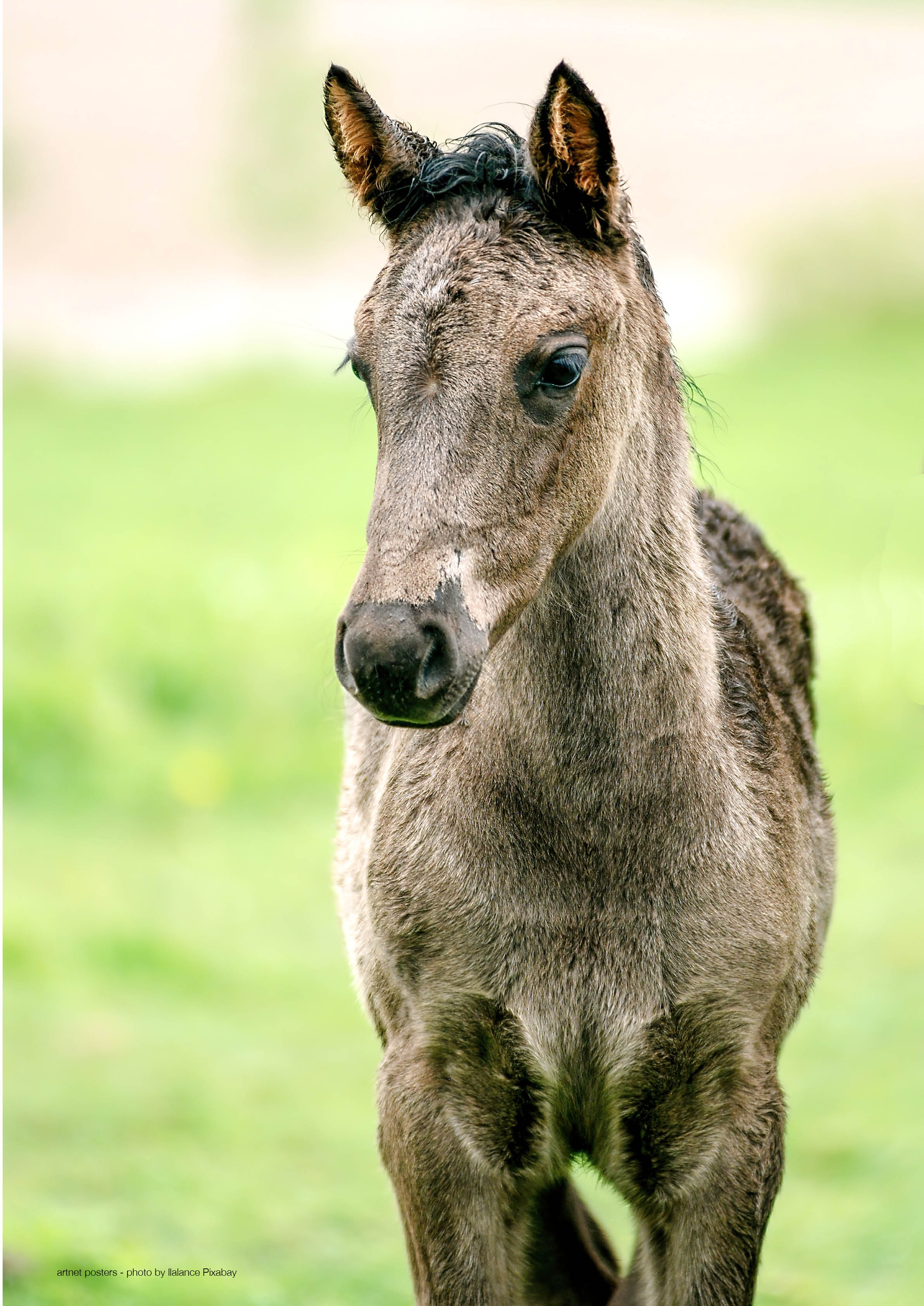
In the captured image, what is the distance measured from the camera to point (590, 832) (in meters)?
3.75

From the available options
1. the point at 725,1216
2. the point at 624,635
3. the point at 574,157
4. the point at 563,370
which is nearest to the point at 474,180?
the point at 574,157

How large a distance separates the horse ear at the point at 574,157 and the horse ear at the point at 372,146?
32cm

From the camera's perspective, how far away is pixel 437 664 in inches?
121

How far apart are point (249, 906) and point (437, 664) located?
6811 mm

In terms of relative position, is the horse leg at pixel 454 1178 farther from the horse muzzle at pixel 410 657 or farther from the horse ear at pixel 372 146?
the horse ear at pixel 372 146

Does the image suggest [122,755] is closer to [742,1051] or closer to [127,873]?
[127,873]

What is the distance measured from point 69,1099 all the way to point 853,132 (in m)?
22.3

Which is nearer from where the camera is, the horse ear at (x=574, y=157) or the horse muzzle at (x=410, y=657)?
the horse muzzle at (x=410, y=657)

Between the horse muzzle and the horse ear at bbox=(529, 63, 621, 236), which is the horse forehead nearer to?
the horse ear at bbox=(529, 63, 621, 236)

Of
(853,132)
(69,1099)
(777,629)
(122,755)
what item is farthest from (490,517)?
(853,132)

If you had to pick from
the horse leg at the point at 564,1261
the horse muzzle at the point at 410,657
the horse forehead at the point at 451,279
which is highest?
the horse forehead at the point at 451,279

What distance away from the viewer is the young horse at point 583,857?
349 centimetres

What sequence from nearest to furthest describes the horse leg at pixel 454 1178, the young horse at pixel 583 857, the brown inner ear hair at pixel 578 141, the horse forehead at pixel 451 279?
1. the horse forehead at pixel 451 279
2. the brown inner ear hair at pixel 578 141
3. the young horse at pixel 583 857
4. the horse leg at pixel 454 1178

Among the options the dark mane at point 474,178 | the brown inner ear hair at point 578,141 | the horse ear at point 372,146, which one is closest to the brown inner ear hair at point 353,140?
→ the horse ear at point 372,146
